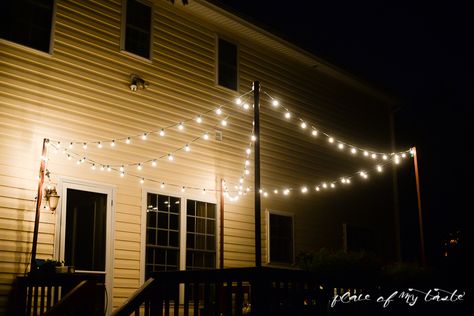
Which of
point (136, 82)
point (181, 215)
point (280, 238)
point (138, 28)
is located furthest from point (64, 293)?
point (280, 238)

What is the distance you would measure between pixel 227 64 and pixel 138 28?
2.46m

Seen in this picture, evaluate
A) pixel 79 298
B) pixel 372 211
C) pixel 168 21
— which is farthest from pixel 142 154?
pixel 372 211

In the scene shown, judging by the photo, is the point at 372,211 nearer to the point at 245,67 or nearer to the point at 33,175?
the point at 245,67

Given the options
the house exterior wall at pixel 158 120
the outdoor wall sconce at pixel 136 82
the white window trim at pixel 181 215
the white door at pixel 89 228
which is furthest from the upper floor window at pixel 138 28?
the white door at pixel 89 228

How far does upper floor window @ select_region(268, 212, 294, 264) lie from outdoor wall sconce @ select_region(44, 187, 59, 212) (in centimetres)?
544

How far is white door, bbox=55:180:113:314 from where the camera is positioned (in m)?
8.89

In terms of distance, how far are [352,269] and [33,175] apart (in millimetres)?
5031

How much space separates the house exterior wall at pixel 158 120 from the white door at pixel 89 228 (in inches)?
6.5

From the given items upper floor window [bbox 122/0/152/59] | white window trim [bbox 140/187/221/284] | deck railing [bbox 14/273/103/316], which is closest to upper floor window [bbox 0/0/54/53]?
upper floor window [bbox 122/0/152/59]

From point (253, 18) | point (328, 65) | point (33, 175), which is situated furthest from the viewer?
point (328, 65)

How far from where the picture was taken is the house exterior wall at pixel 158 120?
8.48m

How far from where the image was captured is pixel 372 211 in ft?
52.6

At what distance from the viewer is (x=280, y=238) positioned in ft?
42.2

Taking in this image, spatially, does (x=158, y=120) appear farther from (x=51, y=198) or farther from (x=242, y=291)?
(x=242, y=291)
